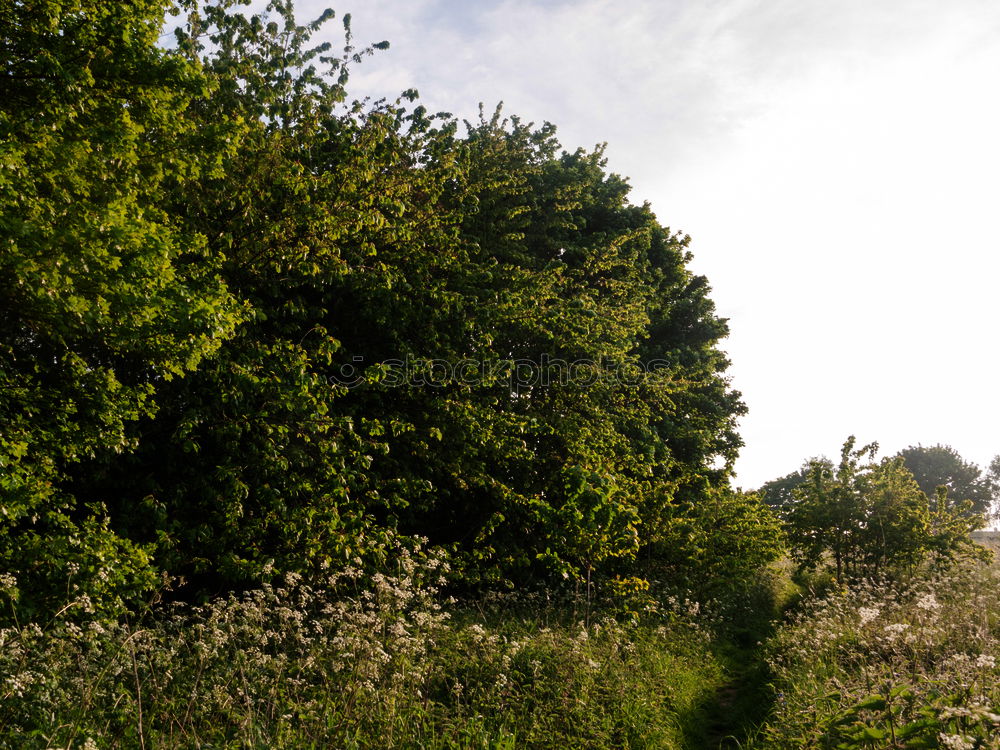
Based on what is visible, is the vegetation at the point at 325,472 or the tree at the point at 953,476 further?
the tree at the point at 953,476

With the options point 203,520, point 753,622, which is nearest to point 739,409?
point 753,622

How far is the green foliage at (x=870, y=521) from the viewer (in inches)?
672

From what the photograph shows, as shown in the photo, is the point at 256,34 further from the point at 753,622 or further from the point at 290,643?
the point at 753,622

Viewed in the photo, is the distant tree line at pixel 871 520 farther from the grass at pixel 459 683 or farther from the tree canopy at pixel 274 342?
the grass at pixel 459 683

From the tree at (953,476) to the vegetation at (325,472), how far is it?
284ft

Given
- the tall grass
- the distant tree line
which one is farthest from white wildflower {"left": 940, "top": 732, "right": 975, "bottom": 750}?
the distant tree line

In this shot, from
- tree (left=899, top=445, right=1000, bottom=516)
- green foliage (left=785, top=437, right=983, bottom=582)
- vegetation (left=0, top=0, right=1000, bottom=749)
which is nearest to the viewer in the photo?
vegetation (left=0, top=0, right=1000, bottom=749)

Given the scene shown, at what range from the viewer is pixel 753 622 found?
15344 millimetres

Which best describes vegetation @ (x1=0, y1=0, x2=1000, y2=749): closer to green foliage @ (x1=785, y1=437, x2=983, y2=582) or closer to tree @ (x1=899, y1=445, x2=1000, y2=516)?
green foliage @ (x1=785, y1=437, x2=983, y2=582)

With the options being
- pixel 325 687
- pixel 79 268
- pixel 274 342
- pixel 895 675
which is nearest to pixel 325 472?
pixel 274 342

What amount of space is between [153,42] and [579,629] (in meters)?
9.68

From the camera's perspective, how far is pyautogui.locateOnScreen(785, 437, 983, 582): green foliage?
17.1m

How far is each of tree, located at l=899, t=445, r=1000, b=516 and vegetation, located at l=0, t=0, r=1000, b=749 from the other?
86.5 meters

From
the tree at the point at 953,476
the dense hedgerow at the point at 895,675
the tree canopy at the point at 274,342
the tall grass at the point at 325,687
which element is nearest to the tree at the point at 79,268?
the tree canopy at the point at 274,342
